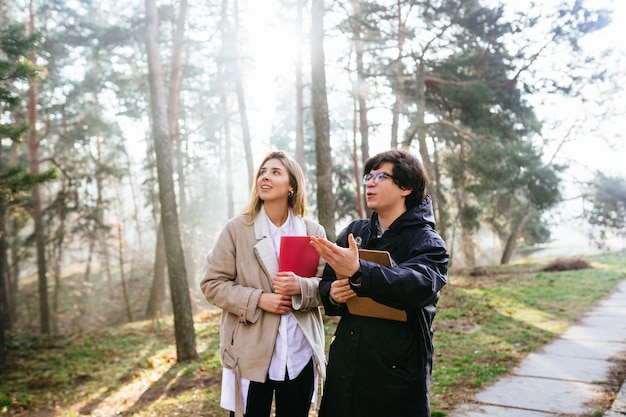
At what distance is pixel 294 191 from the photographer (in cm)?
282

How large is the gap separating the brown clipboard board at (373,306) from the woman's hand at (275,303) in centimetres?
38

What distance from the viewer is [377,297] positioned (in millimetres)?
1909

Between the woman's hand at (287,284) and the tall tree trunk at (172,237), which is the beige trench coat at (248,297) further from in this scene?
the tall tree trunk at (172,237)

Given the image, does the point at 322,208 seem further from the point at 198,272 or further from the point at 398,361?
the point at 198,272

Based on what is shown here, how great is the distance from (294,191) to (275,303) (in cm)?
73

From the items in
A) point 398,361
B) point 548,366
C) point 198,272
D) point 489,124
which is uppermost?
point 489,124

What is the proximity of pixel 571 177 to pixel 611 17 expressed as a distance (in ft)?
45.8

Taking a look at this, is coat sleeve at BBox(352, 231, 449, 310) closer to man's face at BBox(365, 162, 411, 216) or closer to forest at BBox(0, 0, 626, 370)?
man's face at BBox(365, 162, 411, 216)

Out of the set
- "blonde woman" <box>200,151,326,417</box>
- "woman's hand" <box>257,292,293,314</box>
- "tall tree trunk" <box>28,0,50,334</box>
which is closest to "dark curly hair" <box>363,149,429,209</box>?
"blonde woman" <box>200,151,326,417</box>

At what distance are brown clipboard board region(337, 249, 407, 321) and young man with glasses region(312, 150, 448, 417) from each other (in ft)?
0.05

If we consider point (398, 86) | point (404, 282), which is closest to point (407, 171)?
point (404, 282)

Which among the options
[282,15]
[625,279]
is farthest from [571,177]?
[282,15]

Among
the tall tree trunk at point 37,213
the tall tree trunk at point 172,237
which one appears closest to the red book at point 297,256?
the tall tree trunk at point 172,237

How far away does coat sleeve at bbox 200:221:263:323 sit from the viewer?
7.99ft
